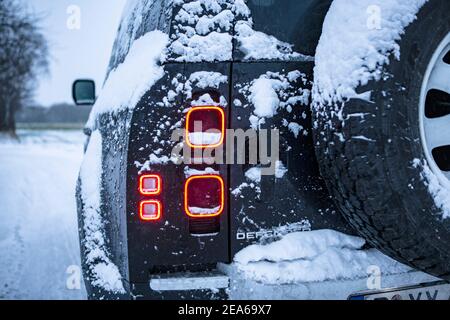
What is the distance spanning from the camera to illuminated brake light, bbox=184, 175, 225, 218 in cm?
192

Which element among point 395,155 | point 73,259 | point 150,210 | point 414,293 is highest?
point 395,155

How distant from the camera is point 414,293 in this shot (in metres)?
2.08

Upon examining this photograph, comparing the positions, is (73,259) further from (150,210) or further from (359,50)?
(359,50)

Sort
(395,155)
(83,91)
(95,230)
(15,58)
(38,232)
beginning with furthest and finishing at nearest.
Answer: (15,58), (38,232), (83,91), (95,230), (395,155)

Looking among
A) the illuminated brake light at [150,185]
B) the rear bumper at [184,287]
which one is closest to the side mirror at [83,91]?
the illuminated brake light at [150,185]

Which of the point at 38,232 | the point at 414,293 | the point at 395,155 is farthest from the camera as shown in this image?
the point at 38,232

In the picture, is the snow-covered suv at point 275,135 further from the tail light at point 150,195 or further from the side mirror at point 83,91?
the side mirror at point 83,91

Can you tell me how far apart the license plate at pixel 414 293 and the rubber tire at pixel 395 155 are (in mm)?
259

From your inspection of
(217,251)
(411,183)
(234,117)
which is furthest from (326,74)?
(217,251)

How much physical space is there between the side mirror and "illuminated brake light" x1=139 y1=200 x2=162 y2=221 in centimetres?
223

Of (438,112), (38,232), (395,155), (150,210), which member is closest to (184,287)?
(150,210)

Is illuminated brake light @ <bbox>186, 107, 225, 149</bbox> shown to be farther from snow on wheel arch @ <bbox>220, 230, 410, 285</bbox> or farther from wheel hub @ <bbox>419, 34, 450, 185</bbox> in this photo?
wheel hub @ <bbox>419, 34, 450, 185</bbox>

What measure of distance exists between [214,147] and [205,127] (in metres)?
0.09
